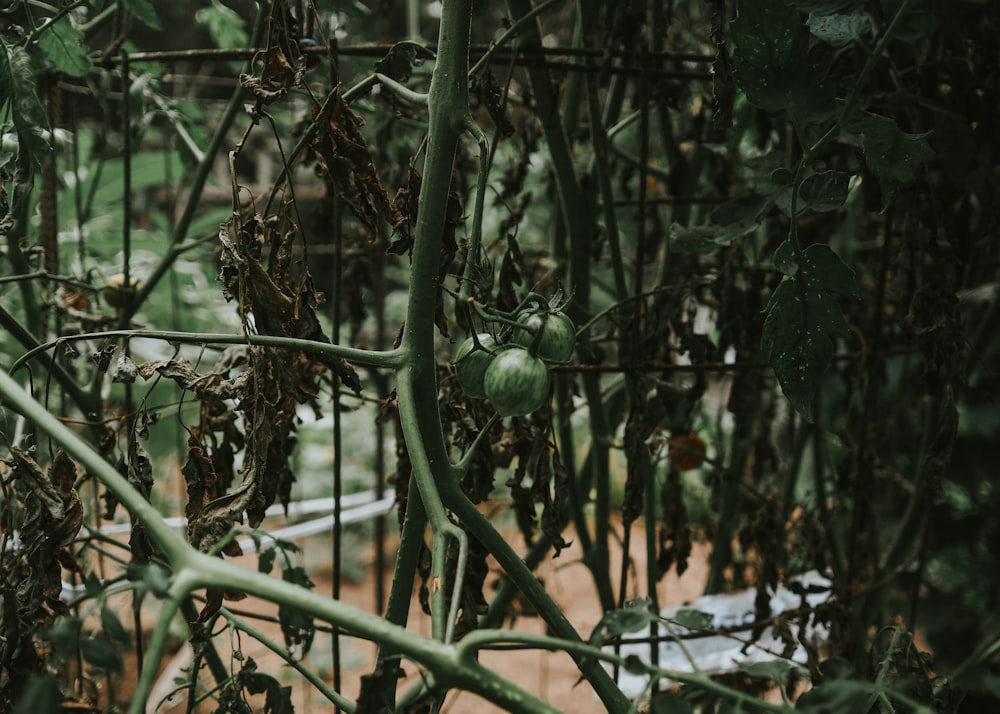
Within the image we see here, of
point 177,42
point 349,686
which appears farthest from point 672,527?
point 177,42

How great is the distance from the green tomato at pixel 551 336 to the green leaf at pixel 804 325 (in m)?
0.19

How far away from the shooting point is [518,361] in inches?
23.3

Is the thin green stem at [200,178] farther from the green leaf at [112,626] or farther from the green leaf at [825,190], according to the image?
the green leaf at [825,190]

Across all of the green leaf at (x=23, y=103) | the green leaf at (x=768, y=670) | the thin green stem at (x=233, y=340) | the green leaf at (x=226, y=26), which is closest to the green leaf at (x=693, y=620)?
the green leaf at (x=768, y=670)

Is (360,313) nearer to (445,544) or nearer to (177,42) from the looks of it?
(445,544)

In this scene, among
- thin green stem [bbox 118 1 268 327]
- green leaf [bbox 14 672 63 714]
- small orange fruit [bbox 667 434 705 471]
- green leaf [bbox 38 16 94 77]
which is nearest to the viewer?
green leaf [bbox 14 672 63 714]

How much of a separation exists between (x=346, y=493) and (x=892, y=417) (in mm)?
2514

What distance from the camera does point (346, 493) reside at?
371cm

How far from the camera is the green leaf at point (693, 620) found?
1.91 ft

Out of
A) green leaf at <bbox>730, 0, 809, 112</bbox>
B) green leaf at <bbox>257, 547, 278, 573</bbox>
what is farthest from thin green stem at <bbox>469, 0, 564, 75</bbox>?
green leaf at <bbox>257, 547, 278, 573</bbox>

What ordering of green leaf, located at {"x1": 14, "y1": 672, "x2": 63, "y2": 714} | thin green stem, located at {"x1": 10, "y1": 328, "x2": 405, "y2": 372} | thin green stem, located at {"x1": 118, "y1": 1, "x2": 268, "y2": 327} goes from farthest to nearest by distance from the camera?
thin green stem, located at {"x1": 118, "y1": 1, "x2": 268, "y2": 327} → thin green stem, located at {"x1": 10, "y1": 328, "x2": 405, "y2": 372} → green leaf, located at {"x1": 14, "y1": 672, "x2": 63, "y2": 714}

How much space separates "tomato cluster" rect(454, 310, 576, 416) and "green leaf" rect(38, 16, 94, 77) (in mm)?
632

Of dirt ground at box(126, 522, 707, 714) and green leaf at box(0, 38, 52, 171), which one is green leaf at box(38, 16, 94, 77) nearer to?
green leaf at box(0, 38, 52, 171)

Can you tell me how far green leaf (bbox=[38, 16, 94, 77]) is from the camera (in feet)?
3.02
